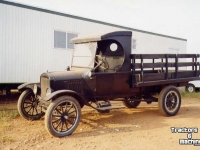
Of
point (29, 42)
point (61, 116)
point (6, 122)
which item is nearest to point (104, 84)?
point (61, 116)

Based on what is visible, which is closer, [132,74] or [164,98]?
[132,74]

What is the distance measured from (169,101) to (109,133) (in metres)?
2.65

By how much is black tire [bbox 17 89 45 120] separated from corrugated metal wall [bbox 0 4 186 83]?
110 inches

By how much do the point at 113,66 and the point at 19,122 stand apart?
9.64 ft

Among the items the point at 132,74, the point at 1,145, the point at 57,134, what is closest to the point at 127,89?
the point at 132,74

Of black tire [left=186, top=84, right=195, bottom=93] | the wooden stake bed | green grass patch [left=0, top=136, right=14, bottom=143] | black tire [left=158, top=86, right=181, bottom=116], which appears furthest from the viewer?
black tire [left=186, top=84, right=195, bottom=93]

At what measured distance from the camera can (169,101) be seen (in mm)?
6887

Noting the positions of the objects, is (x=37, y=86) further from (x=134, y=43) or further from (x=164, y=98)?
(x=134, y=43)

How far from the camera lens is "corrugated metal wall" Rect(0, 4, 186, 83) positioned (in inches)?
335

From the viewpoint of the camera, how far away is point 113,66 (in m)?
6.11

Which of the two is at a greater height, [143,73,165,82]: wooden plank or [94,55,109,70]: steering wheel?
[94,55,109,70]: steering wheel

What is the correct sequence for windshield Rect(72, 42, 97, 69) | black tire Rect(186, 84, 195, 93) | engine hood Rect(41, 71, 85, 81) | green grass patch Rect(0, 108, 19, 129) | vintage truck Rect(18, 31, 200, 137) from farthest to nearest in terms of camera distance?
black tire Rect(186, 84, 195, 93), windshield Rect(72, 42, 97, 69), green grass patch Rect(0, 108, 19, 129), engine hood Rect(41, 71, 85, 81), vintage truck Rect(18, 31, 200, 137)

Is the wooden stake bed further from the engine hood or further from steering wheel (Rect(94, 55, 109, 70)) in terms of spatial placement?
the engine hood

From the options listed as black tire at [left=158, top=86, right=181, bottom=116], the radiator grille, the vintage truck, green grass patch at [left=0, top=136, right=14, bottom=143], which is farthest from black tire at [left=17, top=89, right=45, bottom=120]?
black tire at [left=158, top=86, right=181, bottom=116]
